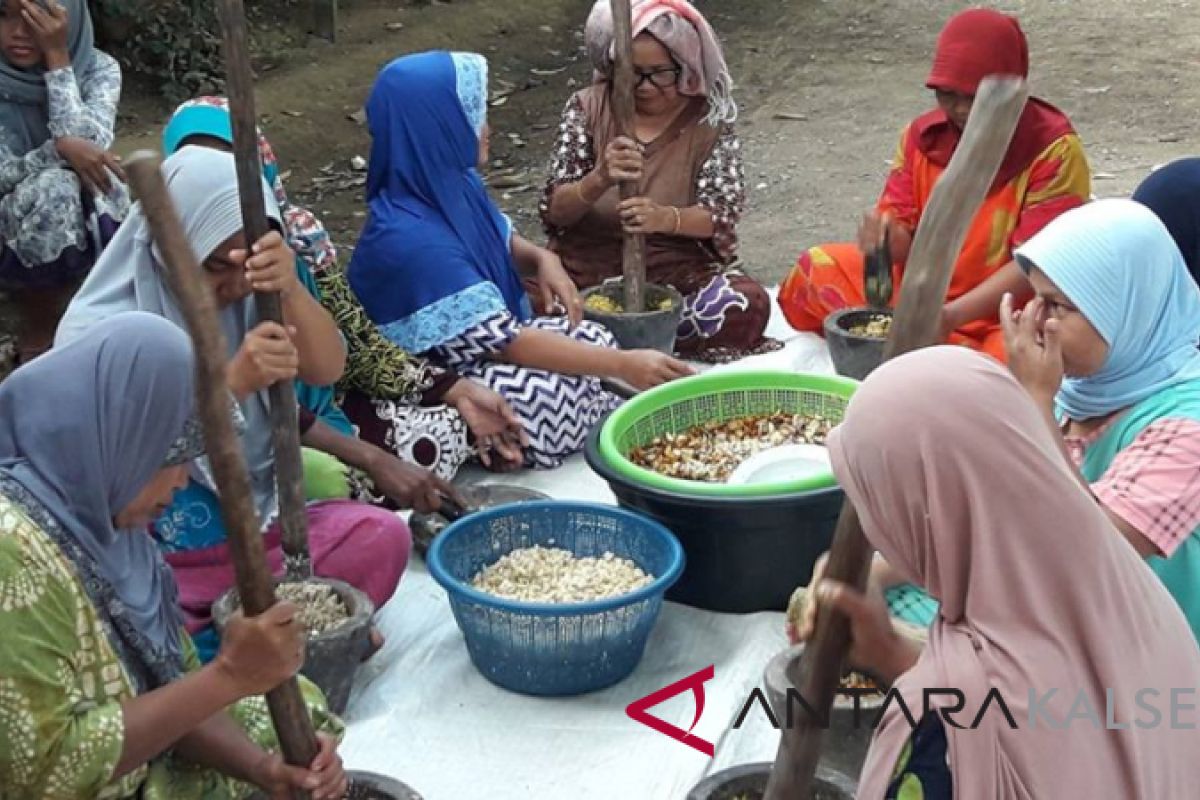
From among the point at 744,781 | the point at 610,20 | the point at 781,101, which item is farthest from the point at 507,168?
the point at 744,781

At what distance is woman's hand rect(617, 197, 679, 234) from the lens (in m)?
4.13

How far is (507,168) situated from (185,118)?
4.10 meters

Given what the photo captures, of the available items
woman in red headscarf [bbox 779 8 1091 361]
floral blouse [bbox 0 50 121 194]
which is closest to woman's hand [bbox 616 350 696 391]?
woman in red headscarf [bbox 779 8 1091 361]

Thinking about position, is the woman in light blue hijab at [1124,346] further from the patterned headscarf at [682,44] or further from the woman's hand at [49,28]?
the woman's hand at [49,28]

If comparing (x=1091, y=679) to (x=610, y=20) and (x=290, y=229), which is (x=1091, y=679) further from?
(x=610, y=20)

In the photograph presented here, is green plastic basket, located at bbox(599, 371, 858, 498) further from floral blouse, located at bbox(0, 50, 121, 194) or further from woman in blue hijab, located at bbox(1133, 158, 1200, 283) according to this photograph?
floral blouse, located at bbox(0, 50, 121, 194)

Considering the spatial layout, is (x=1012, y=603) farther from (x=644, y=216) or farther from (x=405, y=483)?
(x=644, y=216)

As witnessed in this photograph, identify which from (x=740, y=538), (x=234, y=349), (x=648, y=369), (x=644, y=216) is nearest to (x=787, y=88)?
(x=644, y=216)

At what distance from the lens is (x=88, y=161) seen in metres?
4.22

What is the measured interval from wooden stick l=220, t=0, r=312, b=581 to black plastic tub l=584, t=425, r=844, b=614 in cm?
65

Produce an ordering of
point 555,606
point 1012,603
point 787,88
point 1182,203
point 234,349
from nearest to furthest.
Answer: point 1012,603 → point 555,606 → point 234,349 → point 1182,203 → point 787,88

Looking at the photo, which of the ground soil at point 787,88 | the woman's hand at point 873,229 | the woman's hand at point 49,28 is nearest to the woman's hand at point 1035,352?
the woman's hand at point 873,229

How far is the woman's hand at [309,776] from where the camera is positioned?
2.08 meters

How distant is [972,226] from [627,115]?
993 millimetres
